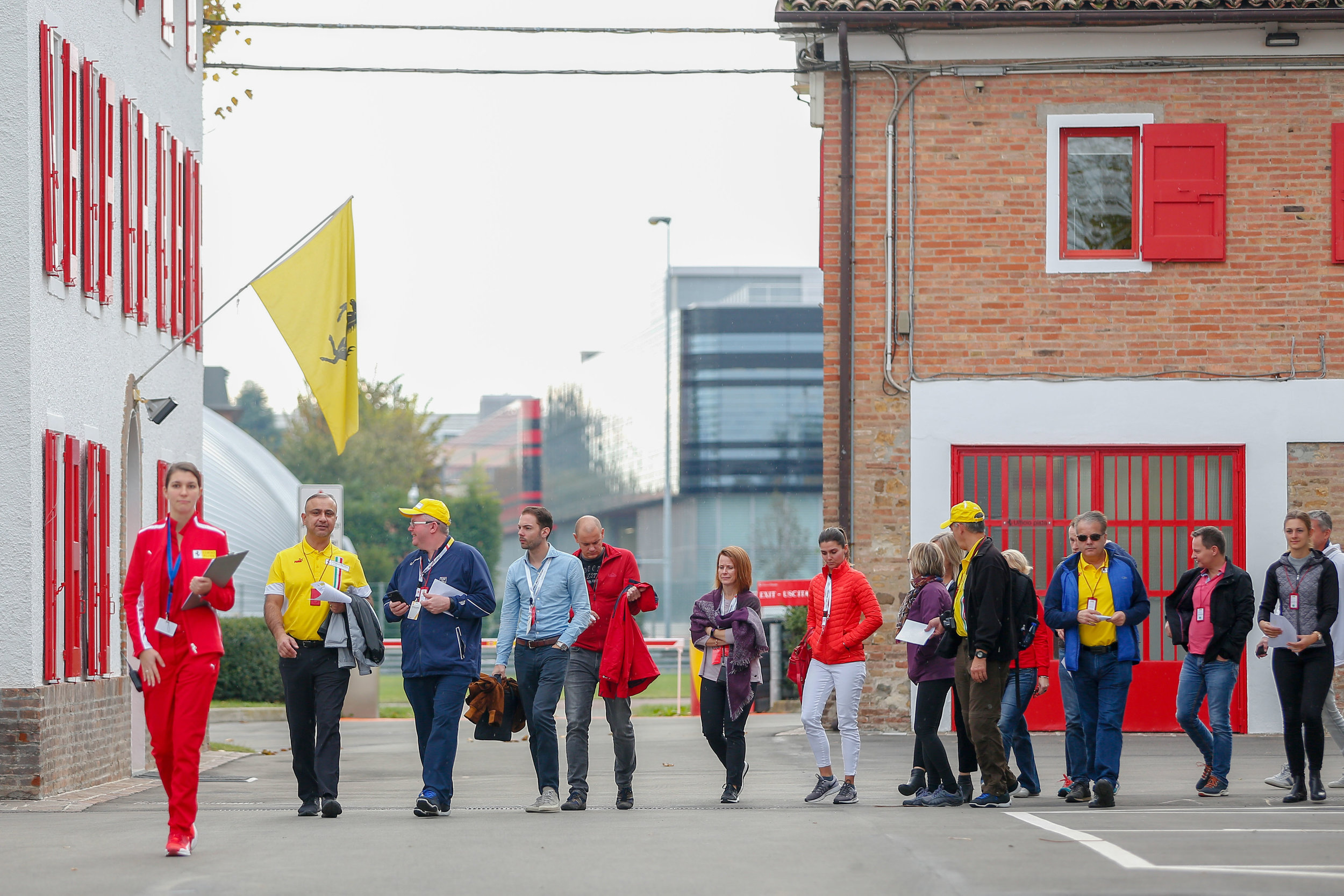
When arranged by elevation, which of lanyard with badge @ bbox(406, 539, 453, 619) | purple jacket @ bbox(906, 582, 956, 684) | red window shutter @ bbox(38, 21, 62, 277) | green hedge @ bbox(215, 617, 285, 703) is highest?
red window shutter @ bbox(38, 21, 62, 277)

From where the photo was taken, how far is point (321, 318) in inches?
562

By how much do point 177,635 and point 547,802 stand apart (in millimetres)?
2932

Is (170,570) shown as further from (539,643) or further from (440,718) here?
(539,643)

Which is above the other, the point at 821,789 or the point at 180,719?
the point at 180,719

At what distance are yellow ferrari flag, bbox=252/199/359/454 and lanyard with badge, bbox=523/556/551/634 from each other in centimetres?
416

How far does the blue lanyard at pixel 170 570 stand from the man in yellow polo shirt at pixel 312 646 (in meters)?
1.41

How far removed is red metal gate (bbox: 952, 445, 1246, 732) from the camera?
16359 mm

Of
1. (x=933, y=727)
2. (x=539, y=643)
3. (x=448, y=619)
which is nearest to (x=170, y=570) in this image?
(x=448, y=619)

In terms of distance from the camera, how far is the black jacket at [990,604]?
10289 mm

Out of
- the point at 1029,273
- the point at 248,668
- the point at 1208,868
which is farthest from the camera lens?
the point at 248,668

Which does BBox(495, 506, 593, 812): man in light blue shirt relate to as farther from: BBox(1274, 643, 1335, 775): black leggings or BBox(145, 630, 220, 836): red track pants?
BBox(1274, 643, 1335, 775): black leggings

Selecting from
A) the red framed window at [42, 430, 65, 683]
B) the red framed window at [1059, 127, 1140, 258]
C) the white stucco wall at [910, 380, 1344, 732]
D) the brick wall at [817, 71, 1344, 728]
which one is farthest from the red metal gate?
the red framed window at [42, 430, 65, 683]

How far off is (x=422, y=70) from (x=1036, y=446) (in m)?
7.41

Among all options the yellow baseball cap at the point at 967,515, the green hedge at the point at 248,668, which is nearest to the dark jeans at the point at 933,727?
the yellow baseball cap at the point at 967,515
